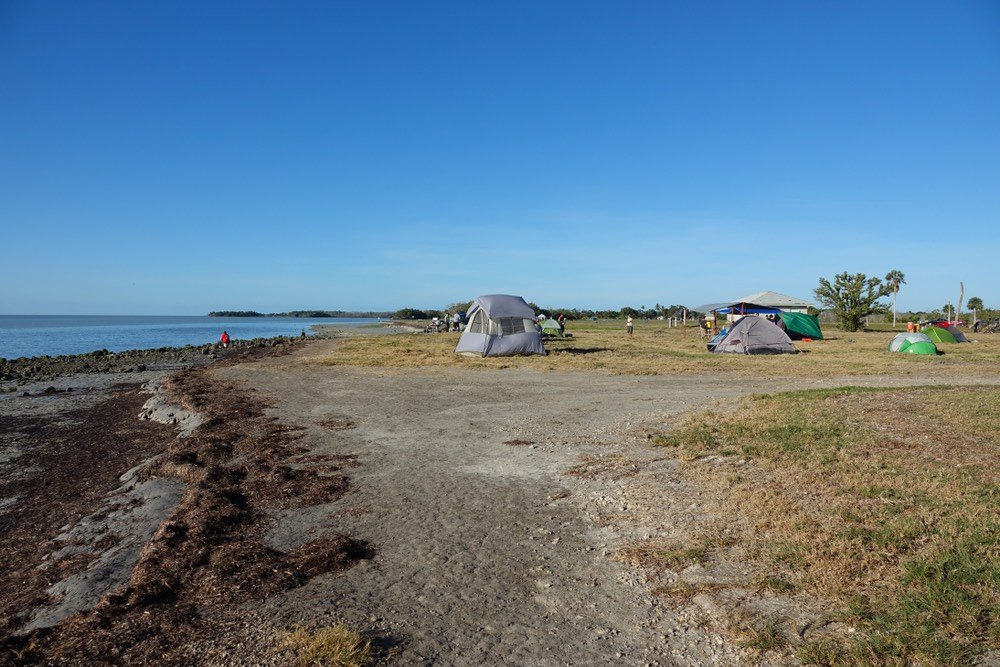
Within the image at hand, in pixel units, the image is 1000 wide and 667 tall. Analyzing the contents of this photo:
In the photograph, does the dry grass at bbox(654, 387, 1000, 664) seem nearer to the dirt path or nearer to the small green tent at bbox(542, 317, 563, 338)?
the dirt path

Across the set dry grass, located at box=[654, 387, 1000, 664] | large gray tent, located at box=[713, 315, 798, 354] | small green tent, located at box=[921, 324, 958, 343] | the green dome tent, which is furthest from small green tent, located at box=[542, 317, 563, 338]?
dry grass, located at box=[654, 387, 1000, 664]

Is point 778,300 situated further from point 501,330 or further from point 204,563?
point 204,563

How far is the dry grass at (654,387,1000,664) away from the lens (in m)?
4.39

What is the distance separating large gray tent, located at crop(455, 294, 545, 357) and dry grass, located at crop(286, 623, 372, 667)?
2564 cm

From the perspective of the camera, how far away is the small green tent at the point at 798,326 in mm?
42938

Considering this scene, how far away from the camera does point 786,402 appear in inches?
539

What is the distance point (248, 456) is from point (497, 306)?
20757mm

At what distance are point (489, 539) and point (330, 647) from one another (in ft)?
8.57

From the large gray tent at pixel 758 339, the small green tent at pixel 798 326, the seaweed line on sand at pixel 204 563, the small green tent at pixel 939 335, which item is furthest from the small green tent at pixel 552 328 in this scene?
the seaweed line on sand at pixel 204 563

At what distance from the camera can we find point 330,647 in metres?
4.32

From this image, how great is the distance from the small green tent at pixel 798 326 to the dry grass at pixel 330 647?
44.1 meters

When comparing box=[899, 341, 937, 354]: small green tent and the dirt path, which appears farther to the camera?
box=[899, 341, 937, 354]: small green tent

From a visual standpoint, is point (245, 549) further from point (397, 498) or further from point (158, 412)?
point (158, 412)

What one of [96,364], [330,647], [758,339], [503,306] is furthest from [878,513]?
[96,364]
